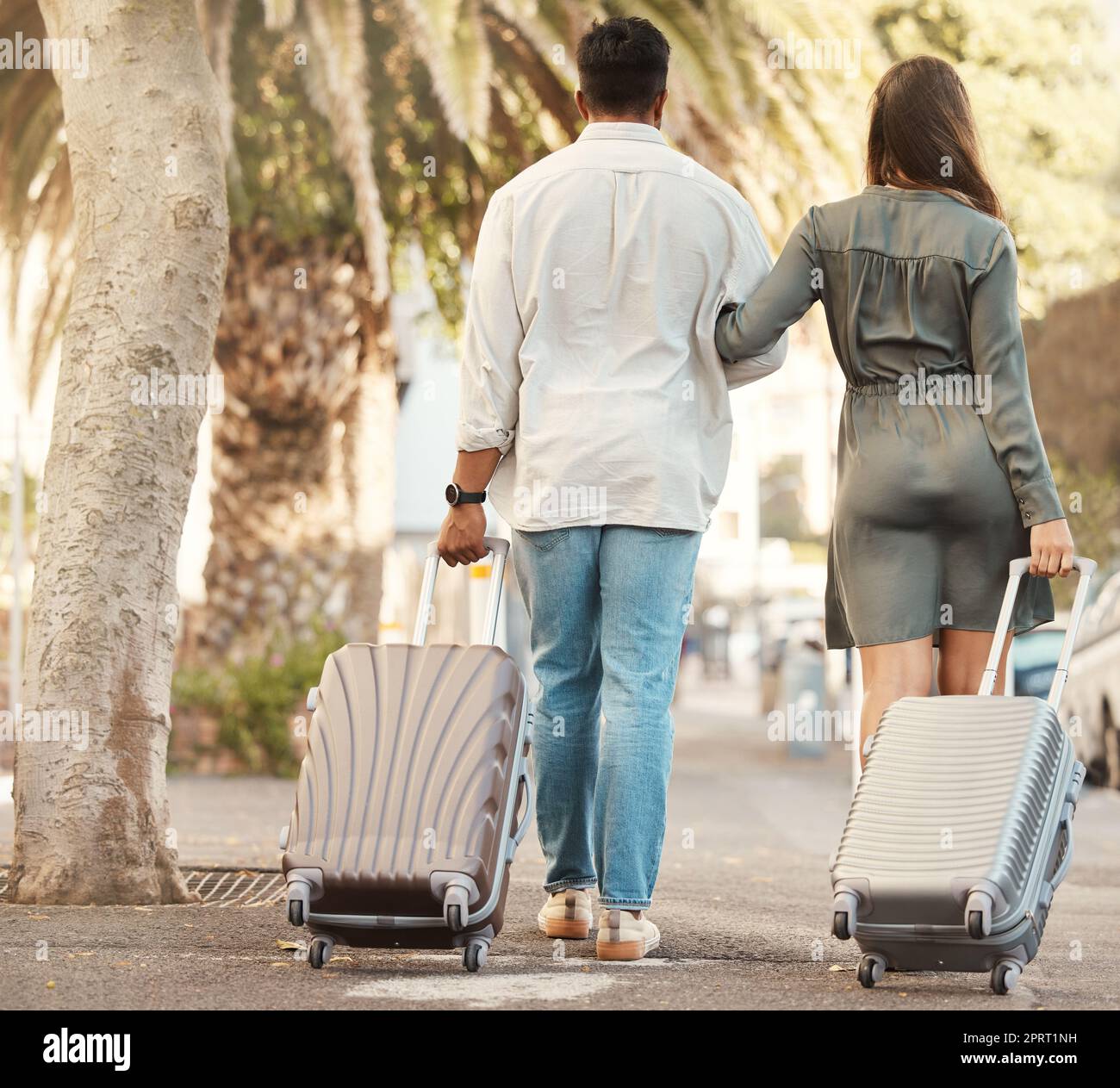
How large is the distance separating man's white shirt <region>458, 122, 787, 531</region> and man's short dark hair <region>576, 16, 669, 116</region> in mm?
129

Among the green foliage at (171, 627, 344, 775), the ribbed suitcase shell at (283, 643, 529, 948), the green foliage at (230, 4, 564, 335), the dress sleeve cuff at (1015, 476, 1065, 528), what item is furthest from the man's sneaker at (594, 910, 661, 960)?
the green foliage at (171, 627, 344, 775)

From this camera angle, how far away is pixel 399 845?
314 centimetres

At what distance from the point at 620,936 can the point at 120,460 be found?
2.01 meters

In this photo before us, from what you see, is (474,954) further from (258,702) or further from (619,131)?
(258,702)

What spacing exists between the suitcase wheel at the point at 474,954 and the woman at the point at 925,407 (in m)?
0.96

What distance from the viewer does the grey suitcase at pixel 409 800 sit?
3127 mm

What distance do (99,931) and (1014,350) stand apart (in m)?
2.44

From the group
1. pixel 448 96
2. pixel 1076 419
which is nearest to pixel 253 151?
pixel 448 96

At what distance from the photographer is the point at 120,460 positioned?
448 cm

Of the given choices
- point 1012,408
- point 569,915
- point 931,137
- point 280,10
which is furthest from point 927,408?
point 280,10

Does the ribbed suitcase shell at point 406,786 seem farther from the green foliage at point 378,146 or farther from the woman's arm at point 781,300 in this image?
the green foliage at point 378,146

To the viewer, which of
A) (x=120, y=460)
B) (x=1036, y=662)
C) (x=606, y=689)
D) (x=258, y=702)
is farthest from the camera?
(x=1036, y=662)

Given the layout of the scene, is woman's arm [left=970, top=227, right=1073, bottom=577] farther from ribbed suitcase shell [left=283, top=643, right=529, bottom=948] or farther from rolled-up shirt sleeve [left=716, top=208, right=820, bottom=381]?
ribbed suitcase shell [left=283, top=643, right=529, bottom=948]
